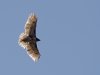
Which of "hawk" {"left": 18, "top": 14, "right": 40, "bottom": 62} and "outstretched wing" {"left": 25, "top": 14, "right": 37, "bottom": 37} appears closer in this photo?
"hawk" {"left": 18, "top": 14, "right": 40, "bottom": 62}

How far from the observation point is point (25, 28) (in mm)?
91562

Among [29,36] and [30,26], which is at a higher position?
[30,26]

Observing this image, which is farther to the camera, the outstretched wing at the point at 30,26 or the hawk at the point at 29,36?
the outstretched wing at the point at 30,26

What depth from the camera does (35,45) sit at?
93625 millimetres

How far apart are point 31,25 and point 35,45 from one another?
2887 mm

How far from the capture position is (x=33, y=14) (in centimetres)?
9262

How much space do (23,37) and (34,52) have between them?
10.9 feet

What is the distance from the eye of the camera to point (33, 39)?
91.9 m

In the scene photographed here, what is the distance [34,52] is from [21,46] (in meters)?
3.02

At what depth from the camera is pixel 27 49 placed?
9275 cm

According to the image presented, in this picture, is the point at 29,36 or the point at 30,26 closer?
the point at 29,36

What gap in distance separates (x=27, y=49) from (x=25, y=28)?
280cm

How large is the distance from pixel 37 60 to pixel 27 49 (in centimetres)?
207

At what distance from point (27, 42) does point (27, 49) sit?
1.02 meters
